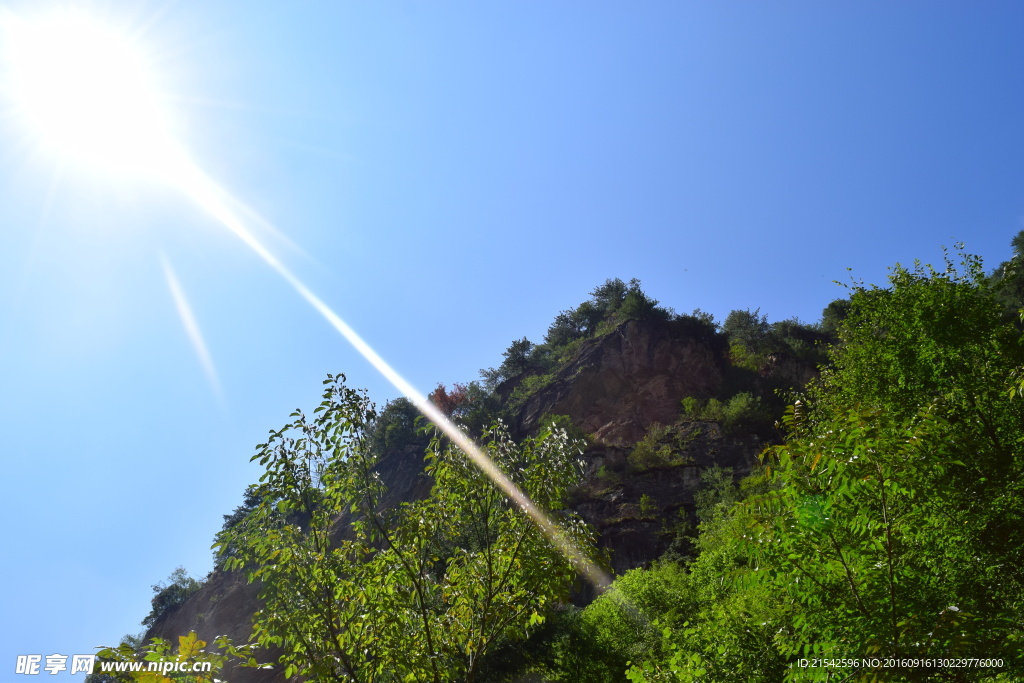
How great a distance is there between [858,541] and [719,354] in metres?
55.0

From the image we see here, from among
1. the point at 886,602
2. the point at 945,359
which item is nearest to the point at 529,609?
the point at 886,602

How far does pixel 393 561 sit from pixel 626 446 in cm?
4445

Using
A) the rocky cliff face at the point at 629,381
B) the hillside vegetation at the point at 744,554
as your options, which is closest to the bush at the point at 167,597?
the rocky cliff face at the point at 629,381

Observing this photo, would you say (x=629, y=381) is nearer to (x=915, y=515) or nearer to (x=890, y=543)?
(x=915, y=515)

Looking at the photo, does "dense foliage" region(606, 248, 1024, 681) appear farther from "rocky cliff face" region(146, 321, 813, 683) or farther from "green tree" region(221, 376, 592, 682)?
"rocky cliff face" region(146, 321, 813, 683)

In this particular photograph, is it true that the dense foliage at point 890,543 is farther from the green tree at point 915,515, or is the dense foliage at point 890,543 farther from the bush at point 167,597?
the bush at point 167,597

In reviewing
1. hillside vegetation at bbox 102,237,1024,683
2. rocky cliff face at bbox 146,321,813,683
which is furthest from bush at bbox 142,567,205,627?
hillside vegetation at bbox 102,237,1024,683

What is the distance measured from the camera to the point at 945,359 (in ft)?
53.4

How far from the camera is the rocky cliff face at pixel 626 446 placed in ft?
130

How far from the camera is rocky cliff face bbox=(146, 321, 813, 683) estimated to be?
39.7 meters

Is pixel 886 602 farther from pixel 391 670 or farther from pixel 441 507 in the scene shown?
pixel 391 670

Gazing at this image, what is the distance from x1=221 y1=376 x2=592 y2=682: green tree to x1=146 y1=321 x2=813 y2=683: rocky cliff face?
31877mm

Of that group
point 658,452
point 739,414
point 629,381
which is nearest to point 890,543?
point 658,452

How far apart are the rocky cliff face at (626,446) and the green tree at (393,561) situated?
105ft
